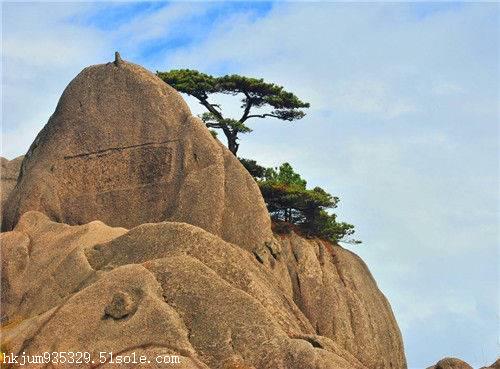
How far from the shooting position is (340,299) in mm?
47344

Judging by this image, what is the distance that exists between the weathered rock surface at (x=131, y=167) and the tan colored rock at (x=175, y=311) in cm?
925

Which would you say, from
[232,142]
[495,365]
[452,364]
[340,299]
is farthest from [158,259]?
[232,142]

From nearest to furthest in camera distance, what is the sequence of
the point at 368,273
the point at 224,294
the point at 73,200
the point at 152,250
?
the point at 224,294 < the point at 152,250 < the point at 73,200 < the point at 368,273

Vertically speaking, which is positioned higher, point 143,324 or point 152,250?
point 152,250

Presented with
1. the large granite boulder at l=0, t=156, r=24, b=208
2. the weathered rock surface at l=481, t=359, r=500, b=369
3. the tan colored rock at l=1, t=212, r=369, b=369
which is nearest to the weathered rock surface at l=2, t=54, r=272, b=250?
the large granite boulder at l=0, t=156, r=24, b=208

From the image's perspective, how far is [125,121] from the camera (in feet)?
141

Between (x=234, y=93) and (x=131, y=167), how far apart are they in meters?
17.2

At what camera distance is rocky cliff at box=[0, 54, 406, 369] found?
2666 cm

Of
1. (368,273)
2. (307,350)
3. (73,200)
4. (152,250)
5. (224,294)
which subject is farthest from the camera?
(368,273)

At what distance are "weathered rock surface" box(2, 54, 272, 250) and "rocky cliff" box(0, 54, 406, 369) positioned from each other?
0.05 m

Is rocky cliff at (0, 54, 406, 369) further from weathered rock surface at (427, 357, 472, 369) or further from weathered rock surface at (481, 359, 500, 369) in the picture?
weathered rock surface at (481, 359, 500, 369)

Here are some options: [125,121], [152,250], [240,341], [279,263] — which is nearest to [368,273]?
[279,263]

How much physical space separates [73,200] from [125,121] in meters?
3.78

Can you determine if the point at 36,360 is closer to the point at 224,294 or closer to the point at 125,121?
the point at 224,294
